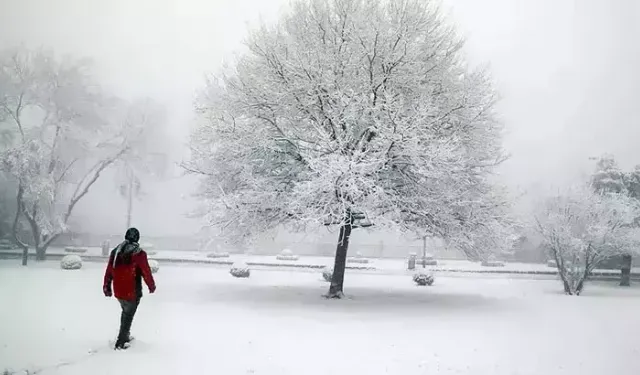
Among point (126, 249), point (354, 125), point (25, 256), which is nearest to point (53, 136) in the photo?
point (25, 256)

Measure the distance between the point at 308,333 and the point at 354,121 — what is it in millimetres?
4152

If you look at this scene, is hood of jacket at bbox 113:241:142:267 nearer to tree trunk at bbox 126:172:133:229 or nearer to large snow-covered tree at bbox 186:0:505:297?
large snow-covered tree at bbox 186:0:505:297

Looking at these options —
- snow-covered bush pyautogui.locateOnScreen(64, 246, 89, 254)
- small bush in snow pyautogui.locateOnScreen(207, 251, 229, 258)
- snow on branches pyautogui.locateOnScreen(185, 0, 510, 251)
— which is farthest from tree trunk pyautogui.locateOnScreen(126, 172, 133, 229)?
small bush in snow pyautogui.locateOnScreen(207, 251, 229, 258)

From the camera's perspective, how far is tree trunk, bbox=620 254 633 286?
24.6 ft

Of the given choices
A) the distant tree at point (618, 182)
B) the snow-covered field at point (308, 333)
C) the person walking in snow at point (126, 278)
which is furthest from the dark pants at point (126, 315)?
the distant tree at point (618, 182)

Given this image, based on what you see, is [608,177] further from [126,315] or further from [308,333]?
[126,315]

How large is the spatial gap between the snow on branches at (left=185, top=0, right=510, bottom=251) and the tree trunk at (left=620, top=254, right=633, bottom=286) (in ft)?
7.97

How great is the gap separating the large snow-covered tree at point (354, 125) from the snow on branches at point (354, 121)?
0.02 meters

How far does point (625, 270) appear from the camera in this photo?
8312 mm

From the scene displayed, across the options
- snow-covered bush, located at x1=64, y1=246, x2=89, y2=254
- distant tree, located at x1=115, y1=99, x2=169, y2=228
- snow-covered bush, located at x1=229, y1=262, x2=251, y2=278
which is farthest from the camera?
snow-covered bush, located at x1=229, y1=262, x2=251, y2=278

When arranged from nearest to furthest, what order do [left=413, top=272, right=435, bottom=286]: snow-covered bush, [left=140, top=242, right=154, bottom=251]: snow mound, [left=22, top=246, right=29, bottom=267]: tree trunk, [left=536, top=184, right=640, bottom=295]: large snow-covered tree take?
1. [left=536, top=184, right=640, bottom=295]: large snow-covered tree
2. [left=22, top=246, right=29, bottom=267]: tree trunk
3. [left=140, top=242, right=154, bottom=251]: snow mound
4. [left=413, top=272, right=435, bottom=286]: snow-covered bush

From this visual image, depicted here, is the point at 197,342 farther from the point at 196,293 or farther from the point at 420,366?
the point at 196,293

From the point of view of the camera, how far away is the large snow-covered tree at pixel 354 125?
327 inches

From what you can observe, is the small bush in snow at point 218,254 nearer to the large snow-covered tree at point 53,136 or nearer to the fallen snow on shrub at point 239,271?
the fallen snow on shrub at point 239,271
